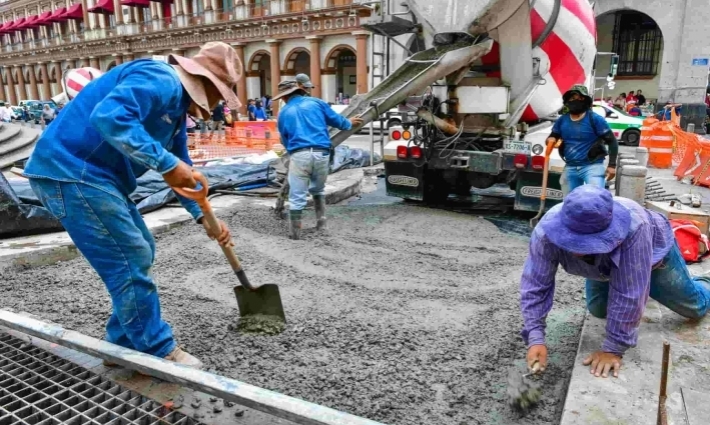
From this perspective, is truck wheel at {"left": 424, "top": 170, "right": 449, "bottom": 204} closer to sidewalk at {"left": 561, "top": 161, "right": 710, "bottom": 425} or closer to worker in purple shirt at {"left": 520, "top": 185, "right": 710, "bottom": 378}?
sidewalk at {"left": 561, "top": 161, "right": 710, "bottom": 425}

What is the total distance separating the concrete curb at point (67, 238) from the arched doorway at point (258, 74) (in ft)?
77.2

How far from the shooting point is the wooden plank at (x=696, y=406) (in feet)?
6.79

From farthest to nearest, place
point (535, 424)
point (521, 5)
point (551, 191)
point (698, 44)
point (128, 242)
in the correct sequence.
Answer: point (698, 44) < point (551, 191) < point (521, 5) < point (128, 242) < point (535, 424)

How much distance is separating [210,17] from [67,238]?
2836 centimetres

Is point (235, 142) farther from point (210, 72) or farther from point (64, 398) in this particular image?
point (64, 398)

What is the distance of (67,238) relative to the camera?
5.00 meters

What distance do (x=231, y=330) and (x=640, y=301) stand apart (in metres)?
2.20

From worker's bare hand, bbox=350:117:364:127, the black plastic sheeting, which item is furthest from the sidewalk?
the black plastic sheeting

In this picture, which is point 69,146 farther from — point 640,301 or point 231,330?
point 640,301

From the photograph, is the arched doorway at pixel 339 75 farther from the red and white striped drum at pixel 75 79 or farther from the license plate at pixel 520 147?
the license plate at pixel 520 147

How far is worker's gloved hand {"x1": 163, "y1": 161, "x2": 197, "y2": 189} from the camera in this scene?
2400 mm

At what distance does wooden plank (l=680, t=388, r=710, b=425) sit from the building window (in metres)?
24.1

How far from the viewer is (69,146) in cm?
246

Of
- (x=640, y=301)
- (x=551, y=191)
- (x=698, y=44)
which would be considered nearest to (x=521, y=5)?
(x=551, y=191)
